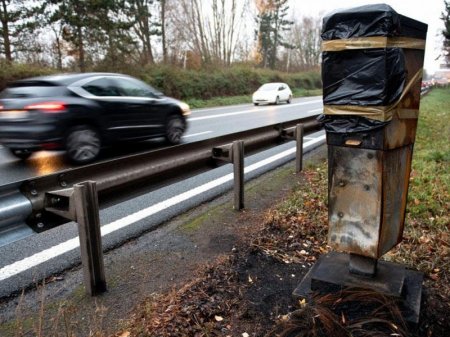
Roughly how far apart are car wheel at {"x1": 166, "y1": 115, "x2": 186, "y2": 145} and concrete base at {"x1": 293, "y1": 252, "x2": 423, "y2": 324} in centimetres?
748

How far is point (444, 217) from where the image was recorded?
416 cm

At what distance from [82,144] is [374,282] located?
6.49 metres

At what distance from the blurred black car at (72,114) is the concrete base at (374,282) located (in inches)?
236

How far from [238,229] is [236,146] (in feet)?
3.48

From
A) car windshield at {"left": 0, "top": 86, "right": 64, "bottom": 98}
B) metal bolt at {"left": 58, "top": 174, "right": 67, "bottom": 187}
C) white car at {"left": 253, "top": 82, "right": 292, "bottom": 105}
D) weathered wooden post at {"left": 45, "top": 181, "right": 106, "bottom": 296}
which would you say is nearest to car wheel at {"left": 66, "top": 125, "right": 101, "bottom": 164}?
car windshield at {"left": 0, "top": 86, "right": 64, "bottom": 98}

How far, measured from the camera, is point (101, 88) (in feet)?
26.1

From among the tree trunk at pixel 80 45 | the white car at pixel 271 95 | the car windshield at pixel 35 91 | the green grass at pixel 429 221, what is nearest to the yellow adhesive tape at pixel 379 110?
the green grass at pixel 429 221

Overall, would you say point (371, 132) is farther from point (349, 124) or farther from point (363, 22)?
point (363, 22)

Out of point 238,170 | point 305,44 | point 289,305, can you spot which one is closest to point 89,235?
point 289,305

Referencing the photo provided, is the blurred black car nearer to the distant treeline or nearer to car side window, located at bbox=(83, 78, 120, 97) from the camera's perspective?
car side window, located at bbox=(83, 78, 120, 97)

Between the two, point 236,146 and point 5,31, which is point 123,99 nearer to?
point 236,146

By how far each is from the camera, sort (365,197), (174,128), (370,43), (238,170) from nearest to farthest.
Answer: (370,43)
(365,197)
(238,170)
(174,128)

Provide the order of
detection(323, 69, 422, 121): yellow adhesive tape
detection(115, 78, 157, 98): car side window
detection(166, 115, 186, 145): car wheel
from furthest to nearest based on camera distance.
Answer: detection(166, 115, 186, 145): car wheel
detection(115, 78, 157, 98): car side window
detection(323, 69, 422, 121): yellow adhesive tape

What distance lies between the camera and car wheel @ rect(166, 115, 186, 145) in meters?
9.77
